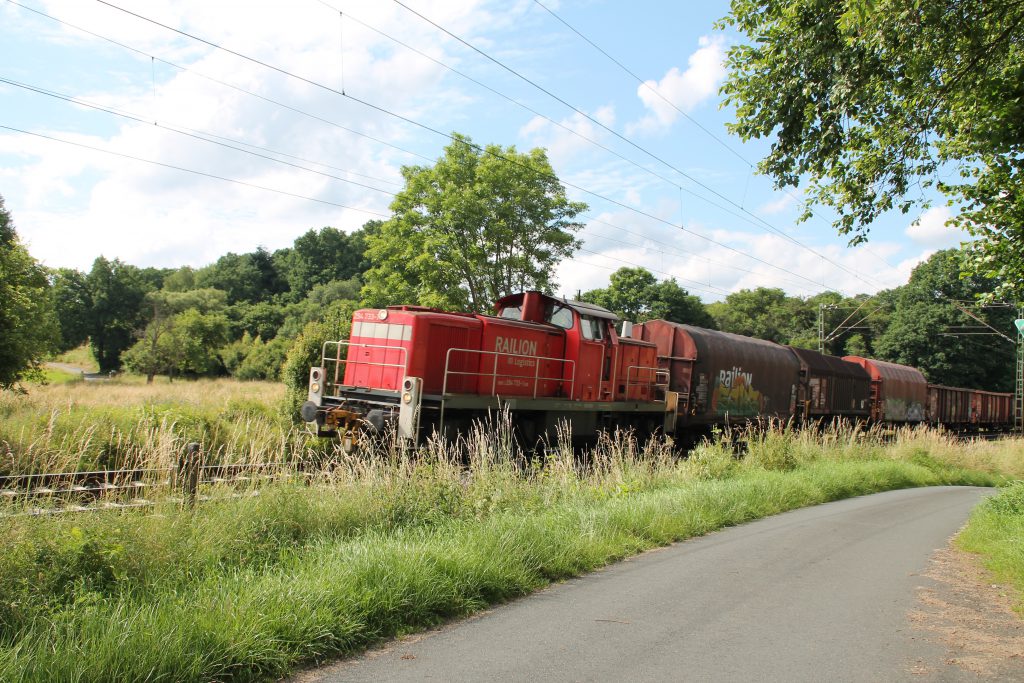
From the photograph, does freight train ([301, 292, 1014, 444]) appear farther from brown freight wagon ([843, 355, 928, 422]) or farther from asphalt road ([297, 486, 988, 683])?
brown freight wagon ([843, 355, 928, 422])

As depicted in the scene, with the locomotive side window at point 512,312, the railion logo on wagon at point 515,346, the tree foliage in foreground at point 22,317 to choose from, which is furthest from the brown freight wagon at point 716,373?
the tree foliage in foreground at point 22,317

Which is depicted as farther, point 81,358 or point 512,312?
point 81,358

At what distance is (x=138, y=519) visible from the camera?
5.79 m

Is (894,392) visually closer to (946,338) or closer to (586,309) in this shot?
(586,309)

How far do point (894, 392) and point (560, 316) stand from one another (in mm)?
24108

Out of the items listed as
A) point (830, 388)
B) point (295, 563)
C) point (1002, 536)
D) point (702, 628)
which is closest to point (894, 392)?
point (830, 388)

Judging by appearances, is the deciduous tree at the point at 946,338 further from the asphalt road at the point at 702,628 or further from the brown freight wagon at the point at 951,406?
the asphalt road at the point at 702,628

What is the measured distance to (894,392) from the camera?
3344 cm

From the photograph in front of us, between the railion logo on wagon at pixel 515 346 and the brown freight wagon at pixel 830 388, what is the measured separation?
13.1 m

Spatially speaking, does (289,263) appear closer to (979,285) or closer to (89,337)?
(89,337)

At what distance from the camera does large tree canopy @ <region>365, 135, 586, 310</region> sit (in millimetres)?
30328

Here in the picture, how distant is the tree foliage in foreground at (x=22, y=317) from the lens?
20312 mm

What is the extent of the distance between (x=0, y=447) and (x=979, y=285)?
6370 cm

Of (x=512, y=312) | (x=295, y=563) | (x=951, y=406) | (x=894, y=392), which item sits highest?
(x=512, y=312)
